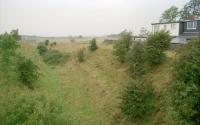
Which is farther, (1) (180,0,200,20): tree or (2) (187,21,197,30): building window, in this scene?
(1) (180,0,200,20): tree

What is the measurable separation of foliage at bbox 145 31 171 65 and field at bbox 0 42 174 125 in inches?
41.5

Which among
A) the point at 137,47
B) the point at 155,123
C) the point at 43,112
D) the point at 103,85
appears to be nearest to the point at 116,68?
the point at 103,85

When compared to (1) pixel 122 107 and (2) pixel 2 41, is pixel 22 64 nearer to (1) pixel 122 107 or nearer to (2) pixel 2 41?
(2) pixel 2 41

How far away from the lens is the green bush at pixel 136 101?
28.0 meters

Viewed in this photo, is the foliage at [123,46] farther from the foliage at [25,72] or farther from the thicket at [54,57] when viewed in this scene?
the thicket at [54,57]

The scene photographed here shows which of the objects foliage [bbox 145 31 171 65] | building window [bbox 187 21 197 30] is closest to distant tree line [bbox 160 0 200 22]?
building window [bbox 187 21 197 30]

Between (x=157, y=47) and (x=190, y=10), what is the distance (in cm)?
4416

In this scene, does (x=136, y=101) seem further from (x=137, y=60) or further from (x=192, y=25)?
(x=192, y=25)

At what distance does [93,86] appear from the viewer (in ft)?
133

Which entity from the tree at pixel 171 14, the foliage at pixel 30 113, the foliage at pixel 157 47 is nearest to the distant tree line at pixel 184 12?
the tree at pixel 171 14

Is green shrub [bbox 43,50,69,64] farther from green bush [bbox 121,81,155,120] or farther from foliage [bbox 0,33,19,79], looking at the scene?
green bush [bbox 121,81,155,120]

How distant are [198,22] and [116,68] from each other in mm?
15370

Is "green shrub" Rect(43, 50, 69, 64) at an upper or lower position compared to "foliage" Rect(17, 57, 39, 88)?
lower

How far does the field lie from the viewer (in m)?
31.4
